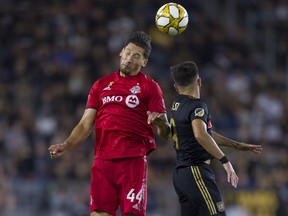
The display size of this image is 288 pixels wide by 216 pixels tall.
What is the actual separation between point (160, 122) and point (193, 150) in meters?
0.46

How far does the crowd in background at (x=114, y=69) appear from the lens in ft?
52.7

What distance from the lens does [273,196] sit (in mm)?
16203

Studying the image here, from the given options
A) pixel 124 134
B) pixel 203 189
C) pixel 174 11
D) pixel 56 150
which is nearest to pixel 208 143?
pixel 203 189

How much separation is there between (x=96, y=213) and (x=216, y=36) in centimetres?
1245

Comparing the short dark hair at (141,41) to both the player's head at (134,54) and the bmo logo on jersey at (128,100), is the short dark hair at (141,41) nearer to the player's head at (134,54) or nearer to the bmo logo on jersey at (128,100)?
the player's head at (134,54)

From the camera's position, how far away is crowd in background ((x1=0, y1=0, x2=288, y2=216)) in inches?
632

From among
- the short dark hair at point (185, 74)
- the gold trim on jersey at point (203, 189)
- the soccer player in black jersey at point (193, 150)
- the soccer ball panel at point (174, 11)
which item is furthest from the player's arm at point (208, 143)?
the soccer ball panel at point (174, 11)

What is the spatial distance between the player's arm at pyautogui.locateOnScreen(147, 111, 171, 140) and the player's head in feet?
2.14

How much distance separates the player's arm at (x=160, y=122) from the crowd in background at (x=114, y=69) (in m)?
6.61

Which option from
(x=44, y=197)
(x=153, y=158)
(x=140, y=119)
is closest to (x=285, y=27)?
(x=153, y=158)

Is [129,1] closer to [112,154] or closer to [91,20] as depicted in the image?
[91,20]

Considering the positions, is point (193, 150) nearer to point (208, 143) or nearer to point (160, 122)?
point (208, 143)

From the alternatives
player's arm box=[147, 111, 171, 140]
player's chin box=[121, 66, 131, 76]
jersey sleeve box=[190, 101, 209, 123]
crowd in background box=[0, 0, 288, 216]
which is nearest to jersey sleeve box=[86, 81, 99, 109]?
A: player's chin box=[121, 66, 131, 76]

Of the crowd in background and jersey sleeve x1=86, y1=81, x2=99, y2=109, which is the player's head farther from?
the crowd in background
